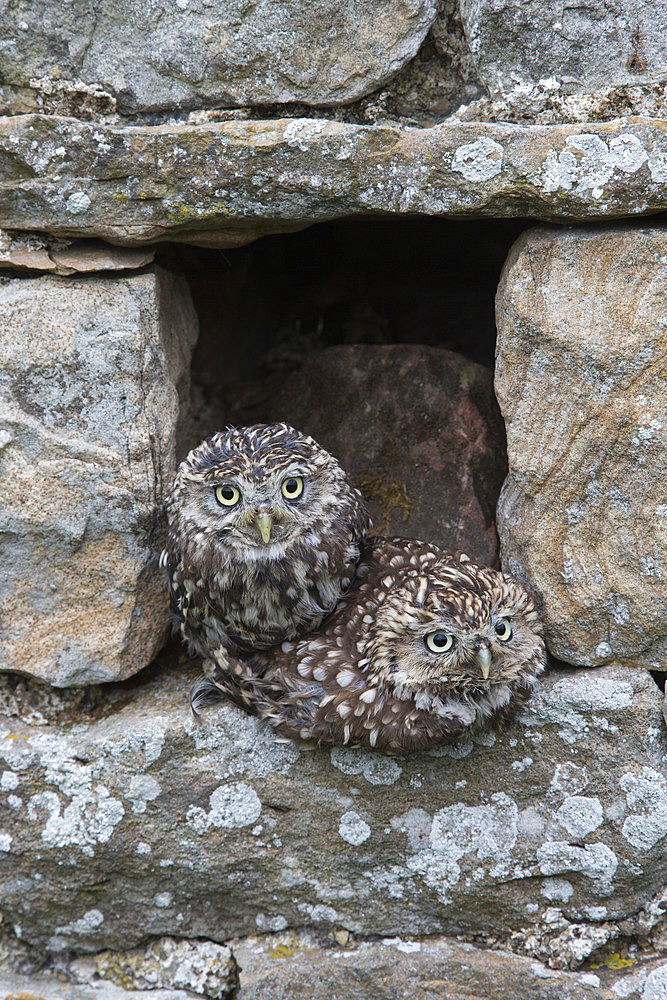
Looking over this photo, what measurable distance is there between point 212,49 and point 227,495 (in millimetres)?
Answer: 1604

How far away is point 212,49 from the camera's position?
3123mm

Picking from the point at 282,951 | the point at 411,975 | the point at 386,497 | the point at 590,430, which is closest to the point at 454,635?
the point at 590,430

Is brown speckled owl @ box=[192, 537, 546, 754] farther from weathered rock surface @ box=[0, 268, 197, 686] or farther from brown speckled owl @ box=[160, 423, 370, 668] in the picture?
weathered rock surface @ box=[0, 268, 197, 686]

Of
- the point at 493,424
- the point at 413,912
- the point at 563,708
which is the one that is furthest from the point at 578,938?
the point at 493,424

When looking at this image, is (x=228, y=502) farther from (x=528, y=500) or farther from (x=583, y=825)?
(x=583, y=825)

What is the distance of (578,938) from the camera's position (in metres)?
3.24

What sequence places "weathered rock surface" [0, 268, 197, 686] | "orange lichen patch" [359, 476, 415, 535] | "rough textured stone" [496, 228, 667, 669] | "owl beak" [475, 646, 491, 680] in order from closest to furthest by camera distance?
"owl beak" [475, 646, 491, 680]
"rough textured stone" [496, 228, 667, 669]
"weathered rock surface" [0, 268, 197, 686]
"orange lichen patch" [359, 476, 415, 535]

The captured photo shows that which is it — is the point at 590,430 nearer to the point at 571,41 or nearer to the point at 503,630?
the point at 503,630

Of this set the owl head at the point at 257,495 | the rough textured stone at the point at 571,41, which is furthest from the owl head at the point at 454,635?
the rough textured stone at the point at 571,41

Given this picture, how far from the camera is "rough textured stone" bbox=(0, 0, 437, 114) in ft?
10.1

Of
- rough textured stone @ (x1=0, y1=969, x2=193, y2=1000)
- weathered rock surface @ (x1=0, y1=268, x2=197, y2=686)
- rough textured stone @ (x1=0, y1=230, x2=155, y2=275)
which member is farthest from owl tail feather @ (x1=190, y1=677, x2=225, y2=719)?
rough textured stone @ (x1=0, y1=230, x2=155, y2=275)

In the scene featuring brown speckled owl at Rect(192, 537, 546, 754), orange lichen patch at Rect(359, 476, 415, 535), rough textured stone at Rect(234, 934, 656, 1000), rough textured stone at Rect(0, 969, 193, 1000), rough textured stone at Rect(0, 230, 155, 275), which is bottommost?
rough textured stone at Rect(0, 969, 193, 1000)

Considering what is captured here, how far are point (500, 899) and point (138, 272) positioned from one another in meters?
2.76

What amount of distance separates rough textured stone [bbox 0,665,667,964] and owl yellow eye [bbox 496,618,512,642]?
337 mm
